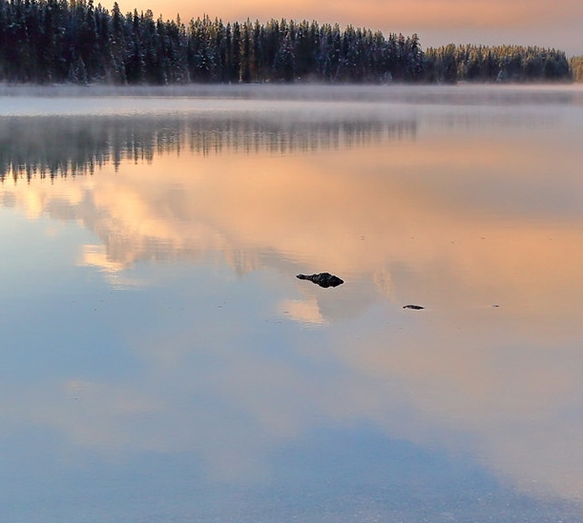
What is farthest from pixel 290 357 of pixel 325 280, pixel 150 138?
pixel 150 138

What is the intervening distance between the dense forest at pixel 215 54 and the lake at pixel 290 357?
283 ft

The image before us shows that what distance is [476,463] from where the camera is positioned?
164 inches

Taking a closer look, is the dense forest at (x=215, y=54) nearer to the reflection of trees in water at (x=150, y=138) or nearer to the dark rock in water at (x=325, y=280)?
the reflection of trees in water at (x=150, y=138)

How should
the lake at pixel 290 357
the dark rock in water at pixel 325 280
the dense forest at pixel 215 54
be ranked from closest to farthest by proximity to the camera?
the lake at pixel 290 357, the dark rock in water at pixel 325 280, the dense forest at pixel 215 54

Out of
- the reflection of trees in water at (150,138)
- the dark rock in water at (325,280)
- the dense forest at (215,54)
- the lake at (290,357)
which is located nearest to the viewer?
the lake at (290,357)

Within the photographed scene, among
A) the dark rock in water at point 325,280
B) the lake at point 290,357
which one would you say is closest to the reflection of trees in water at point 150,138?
the lake at point 290,357

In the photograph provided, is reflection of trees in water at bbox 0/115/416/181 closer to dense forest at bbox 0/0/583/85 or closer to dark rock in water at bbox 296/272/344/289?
dark rock in water at bbox 296/272/344/289

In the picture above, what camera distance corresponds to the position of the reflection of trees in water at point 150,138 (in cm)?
1766

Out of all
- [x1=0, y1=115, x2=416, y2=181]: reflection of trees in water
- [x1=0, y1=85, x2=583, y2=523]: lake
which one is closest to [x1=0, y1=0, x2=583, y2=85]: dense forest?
[x1=0, y1=115, x2=416, y2=181]: reflection of trees in water

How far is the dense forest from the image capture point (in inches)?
3693

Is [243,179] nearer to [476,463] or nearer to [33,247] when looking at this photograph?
[33,247]

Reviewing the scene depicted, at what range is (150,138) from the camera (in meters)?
23.4

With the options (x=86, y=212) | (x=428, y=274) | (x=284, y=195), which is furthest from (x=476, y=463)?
(x=284, y=195)

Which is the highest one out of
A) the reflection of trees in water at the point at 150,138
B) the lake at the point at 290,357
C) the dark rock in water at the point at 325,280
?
the dark rock in water at the point at 325,280
